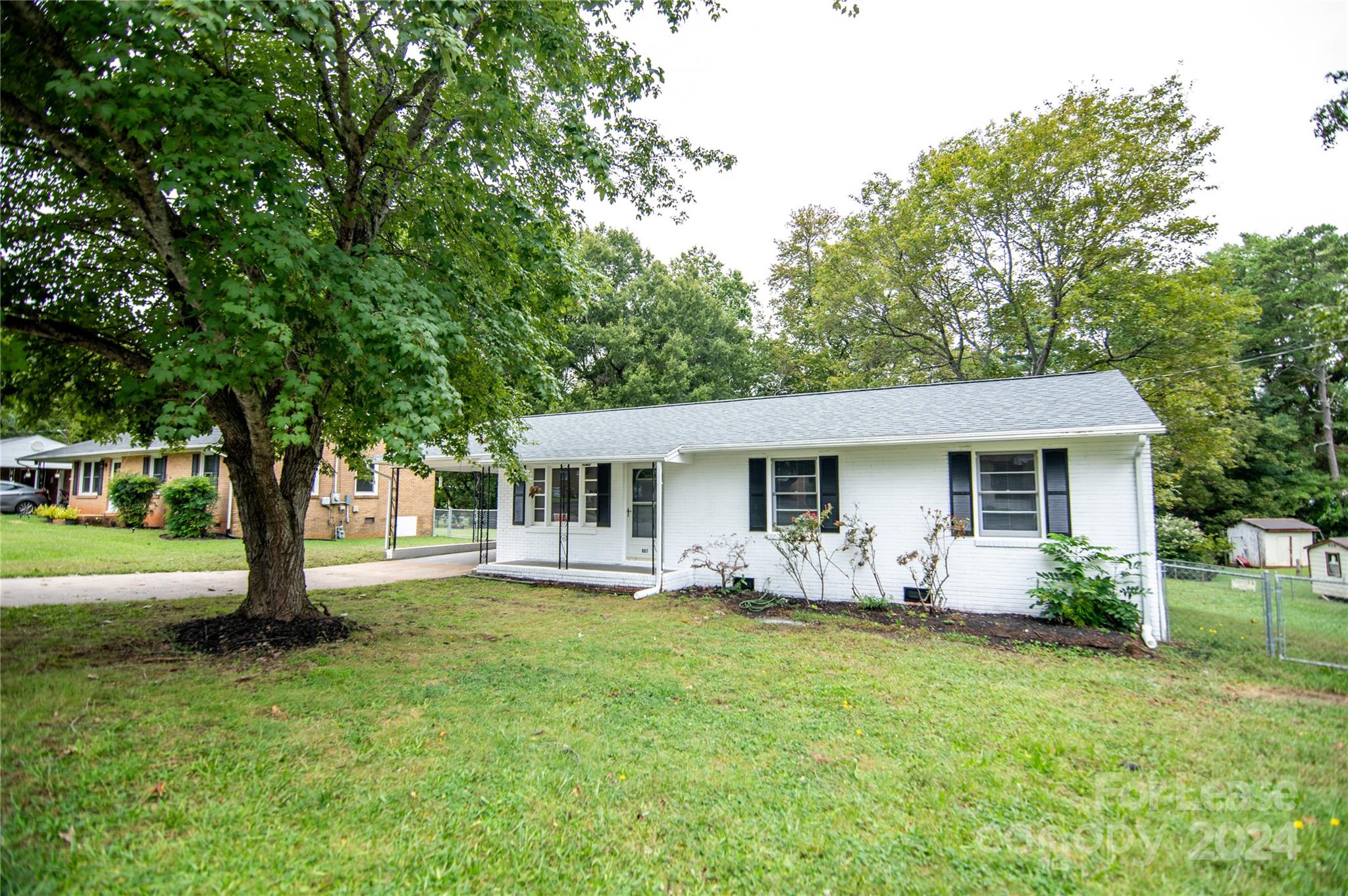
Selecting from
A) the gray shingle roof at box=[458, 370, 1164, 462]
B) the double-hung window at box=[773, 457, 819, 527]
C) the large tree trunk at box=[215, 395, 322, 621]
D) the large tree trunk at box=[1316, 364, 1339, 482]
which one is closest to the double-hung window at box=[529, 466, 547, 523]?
the gray shingle roof at box=[458, 370, 1164, 462]

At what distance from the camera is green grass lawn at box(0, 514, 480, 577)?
12.0m

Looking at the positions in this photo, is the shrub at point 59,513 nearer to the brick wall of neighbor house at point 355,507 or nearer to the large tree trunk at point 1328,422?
the brick wall of neighbor house at point 355,507

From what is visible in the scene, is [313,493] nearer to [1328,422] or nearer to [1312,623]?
[1312,623]

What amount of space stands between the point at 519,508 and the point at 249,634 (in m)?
7.68

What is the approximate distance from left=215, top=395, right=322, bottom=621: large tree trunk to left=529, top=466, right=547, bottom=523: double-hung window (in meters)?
6.74

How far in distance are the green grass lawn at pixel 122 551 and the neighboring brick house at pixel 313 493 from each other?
81cm

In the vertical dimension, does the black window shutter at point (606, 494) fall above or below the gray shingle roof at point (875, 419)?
below

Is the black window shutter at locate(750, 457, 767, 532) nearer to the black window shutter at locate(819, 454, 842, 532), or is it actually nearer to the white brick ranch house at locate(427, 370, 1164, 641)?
the white brick ranch house at locate(427, 370, 1164, 641)

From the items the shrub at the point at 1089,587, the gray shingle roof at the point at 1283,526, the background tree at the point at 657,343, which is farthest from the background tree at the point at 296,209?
the gray shingle roof at the point at 1283,526

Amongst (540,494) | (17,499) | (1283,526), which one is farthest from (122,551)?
(1283,526)

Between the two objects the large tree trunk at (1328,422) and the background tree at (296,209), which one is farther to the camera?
the large tree trunk at (1328,422)

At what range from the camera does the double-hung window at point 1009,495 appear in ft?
30.7

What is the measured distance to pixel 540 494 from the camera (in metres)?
14.3

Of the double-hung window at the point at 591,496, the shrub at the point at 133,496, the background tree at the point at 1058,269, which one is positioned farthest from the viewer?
the shrub at the point at 133,496
